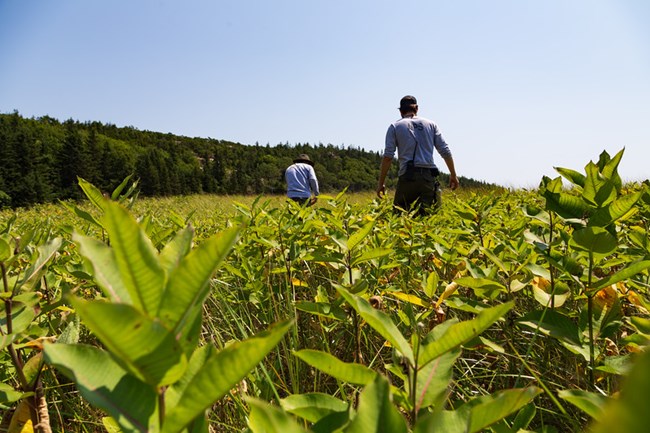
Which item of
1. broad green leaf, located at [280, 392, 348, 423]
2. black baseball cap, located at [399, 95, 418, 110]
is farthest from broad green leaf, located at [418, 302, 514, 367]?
black baseball cap, located at [399, 95, 418, 110]

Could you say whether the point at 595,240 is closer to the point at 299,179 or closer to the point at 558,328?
the point at 558,328

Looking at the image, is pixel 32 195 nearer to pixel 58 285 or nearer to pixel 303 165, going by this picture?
pixel 303 165

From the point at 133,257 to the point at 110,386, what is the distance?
0.43 ft

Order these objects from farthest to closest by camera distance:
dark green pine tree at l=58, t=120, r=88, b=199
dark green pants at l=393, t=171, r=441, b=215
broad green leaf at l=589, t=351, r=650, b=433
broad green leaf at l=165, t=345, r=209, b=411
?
dark green pine tree at l=58, t=120, r=88, b=199 < dark green pants at l=393, t=171, r=441, b=215 < broad green leaf at l=165, t=345, r=209, b=411 < broad green leaf at l=589, t=351, r=650, b=433

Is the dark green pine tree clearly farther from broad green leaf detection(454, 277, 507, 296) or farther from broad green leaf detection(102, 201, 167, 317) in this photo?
broad green leaf detection(102, 201, 167, 317)

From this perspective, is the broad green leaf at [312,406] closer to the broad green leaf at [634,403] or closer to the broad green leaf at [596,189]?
the broad green leaf at [634,403]

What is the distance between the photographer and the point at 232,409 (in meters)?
1.27

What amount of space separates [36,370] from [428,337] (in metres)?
0.90

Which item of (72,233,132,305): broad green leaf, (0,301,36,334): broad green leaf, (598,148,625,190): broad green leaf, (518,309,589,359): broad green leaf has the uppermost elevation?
(598,148,625,190): broad green leaf

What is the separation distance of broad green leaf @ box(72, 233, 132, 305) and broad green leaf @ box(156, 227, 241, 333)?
0.06 m

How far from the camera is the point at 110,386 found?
0.40m

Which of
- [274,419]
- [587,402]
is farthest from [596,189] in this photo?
[274,419]

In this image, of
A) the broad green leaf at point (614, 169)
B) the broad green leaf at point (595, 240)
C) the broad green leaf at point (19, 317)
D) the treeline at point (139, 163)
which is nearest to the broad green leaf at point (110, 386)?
the broad green leaf at point (19, 317)

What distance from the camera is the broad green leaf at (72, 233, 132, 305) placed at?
405mm
